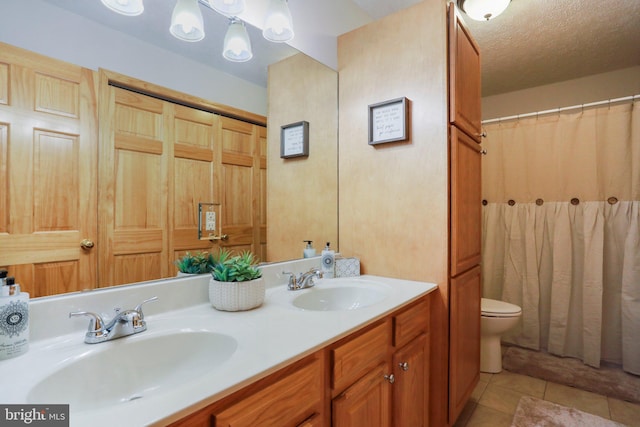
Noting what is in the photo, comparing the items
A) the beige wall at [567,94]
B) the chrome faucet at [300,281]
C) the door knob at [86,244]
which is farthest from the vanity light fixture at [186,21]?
the beige wall at [567,94]

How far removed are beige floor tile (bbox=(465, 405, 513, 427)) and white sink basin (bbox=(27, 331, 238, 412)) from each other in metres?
1.63

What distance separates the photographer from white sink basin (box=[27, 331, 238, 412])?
0.68 meters

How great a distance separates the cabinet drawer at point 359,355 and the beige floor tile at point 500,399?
1.32 meters

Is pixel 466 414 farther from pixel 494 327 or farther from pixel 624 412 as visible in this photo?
pixel 624 412

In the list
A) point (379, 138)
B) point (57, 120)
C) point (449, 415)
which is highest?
point (379, 138)

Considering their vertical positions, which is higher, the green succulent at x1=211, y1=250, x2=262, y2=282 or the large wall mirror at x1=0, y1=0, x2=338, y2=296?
the large wall mirror at x1=0, y1=0, x2=338, y2=296

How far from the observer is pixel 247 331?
2.92ft

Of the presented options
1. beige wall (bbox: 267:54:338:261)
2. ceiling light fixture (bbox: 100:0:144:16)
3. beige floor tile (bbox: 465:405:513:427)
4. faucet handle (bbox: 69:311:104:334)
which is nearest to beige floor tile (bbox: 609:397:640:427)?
beige floor tile (bbox: 465:405:513:427)

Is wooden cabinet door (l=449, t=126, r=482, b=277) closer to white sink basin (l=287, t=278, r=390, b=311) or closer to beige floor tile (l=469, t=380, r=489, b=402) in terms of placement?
white sink basin (l=287, t=278, r=390, b=311)

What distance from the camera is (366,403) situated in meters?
1.04

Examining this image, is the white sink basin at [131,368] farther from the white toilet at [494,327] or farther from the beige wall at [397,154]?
the white toilet at [494,327]

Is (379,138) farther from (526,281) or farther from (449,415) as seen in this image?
(526,281)

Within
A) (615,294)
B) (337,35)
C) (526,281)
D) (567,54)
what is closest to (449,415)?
(526,281)

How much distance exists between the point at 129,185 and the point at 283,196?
73 cm
